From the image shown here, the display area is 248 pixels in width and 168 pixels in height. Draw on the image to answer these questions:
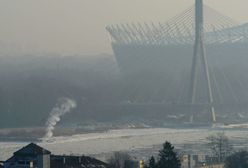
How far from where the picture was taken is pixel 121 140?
2753 centimetres

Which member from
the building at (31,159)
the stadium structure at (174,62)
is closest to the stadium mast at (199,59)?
the stadium structure at (174,62)

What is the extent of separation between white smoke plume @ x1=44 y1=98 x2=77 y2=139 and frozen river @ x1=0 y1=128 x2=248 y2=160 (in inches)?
67.6

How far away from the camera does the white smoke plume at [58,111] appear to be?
31.7 metres

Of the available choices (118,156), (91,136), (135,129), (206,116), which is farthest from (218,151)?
(206,116)

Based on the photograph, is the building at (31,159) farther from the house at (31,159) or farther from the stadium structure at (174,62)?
the stadium structure at (174,62)

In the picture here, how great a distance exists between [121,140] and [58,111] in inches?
379

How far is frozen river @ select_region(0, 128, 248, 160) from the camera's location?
2297cm

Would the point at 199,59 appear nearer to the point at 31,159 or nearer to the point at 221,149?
the point at 221,149

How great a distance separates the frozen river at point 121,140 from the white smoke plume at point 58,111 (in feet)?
5.63

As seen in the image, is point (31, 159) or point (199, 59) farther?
point (199, 59)

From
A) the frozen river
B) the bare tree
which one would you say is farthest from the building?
the bare tree

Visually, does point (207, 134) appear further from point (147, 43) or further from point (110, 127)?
point (147, 43)

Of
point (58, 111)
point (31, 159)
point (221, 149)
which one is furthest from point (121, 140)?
point (31, 159)

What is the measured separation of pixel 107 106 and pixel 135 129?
274 inches
